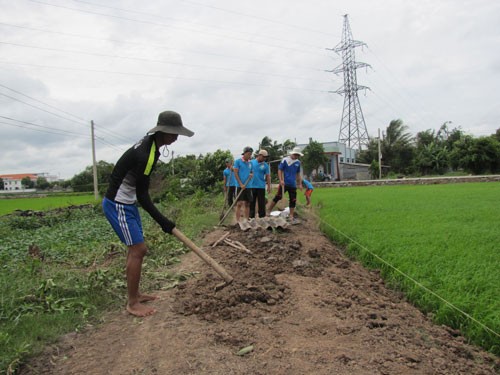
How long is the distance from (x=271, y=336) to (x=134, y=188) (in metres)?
1.55

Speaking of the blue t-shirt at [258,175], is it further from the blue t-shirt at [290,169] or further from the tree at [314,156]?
the tree at [314,156]

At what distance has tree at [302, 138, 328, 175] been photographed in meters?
29.2

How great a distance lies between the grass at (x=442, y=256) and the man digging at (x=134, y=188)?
2520 mm

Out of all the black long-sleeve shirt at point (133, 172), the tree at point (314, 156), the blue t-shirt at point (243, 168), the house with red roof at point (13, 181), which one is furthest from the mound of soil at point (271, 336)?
the house with red roof at point (13, 181)

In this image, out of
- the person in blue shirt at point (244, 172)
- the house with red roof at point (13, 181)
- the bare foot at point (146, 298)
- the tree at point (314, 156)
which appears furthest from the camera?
the house with red roof at point (13, 181)

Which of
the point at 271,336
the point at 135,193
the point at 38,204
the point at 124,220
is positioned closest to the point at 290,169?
the point at 135,193

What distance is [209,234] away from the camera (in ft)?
21.2

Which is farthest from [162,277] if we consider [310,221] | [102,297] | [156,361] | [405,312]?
[310,221]

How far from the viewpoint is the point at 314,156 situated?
29.4m

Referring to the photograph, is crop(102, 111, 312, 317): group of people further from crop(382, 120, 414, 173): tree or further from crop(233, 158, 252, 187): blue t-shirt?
crop(382, 120, 414, 173): tree

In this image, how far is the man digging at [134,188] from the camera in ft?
9.37

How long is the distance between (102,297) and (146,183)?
3.95 feet

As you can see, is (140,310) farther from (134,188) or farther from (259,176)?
(259,176)

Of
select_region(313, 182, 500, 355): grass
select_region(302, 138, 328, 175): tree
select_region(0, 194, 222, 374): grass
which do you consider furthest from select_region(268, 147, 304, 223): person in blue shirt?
A: select_region(302, 138, 328, 175): tree
